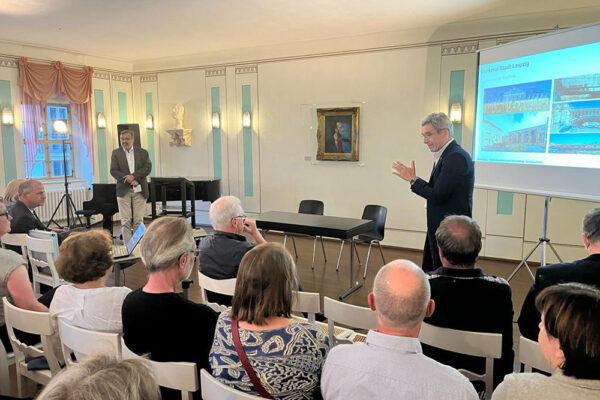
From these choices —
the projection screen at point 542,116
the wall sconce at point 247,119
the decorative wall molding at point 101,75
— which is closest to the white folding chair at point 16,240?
the projection screen at point 542,116

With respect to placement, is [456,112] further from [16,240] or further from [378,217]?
[16,240]

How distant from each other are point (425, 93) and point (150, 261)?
556cm

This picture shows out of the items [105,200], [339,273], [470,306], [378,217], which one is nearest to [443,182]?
[470,306]

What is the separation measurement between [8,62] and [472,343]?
8534 mm

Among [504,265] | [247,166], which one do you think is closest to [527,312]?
[504,265]

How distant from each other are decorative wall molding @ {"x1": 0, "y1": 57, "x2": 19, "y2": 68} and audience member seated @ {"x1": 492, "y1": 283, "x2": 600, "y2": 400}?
28.7ft

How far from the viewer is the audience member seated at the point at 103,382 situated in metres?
0.70

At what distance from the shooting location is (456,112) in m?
6.23

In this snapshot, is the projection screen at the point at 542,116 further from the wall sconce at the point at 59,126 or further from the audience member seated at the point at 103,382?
the wall sconce at the point at 59,126

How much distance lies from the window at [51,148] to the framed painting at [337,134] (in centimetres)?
477

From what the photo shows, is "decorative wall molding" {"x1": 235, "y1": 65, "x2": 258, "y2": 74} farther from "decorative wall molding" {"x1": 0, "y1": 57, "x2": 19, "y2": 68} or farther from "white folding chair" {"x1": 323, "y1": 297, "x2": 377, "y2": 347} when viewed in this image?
"white folding chair" {"x1": 323, "y1": 297, "x2": 377, "y2": 347}

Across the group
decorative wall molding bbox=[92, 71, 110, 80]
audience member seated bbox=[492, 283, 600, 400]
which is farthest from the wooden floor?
decorative wall molding bbox=[92, 71, 110, 80]

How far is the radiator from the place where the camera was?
7848mm

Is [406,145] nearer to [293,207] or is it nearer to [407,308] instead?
[293,207]
